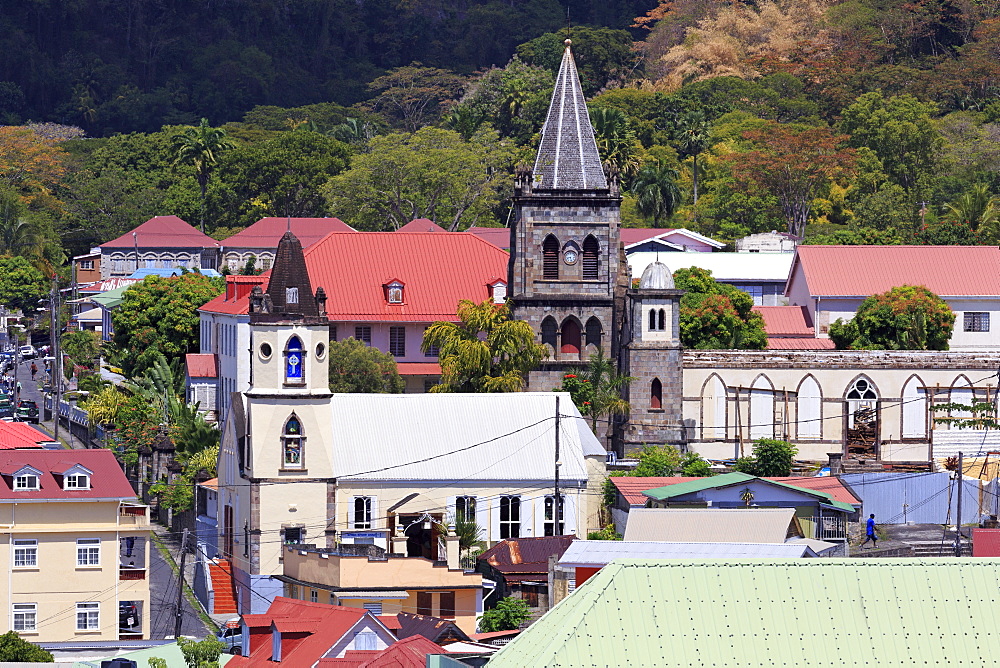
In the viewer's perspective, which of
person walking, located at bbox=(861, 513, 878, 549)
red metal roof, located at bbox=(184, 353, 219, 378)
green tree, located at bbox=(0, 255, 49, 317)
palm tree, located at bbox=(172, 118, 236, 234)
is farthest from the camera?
palm tree, located at bbox=(172, 118, 236, 234)

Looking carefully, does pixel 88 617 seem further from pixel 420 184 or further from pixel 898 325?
pixel 420 184

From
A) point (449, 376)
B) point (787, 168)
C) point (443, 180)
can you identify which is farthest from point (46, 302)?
point (449, 376)

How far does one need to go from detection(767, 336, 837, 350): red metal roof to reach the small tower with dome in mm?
12981

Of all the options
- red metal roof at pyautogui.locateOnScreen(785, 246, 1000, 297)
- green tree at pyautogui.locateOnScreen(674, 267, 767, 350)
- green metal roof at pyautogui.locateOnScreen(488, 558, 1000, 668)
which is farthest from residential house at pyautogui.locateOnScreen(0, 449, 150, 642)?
red metal roof at pyautogui.locateOnScreen(785, 246, 1000, 297)

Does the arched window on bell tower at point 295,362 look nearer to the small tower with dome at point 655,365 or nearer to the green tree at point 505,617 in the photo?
the green tree at point 505,617

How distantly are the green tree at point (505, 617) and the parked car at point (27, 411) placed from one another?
1935 inches

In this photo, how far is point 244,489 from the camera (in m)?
79.4

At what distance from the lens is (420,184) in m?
148

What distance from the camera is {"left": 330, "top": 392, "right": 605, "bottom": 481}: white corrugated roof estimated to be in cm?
8050

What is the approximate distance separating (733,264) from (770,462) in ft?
143

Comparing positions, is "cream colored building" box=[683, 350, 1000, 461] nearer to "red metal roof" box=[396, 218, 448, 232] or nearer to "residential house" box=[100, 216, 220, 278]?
"red metal roof" box=[396, 218, 448, 232]

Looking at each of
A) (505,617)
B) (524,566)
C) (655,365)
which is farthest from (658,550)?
(655,365)

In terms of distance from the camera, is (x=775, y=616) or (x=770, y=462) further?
(x=770, y=462)

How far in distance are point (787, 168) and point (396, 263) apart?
5665cm
